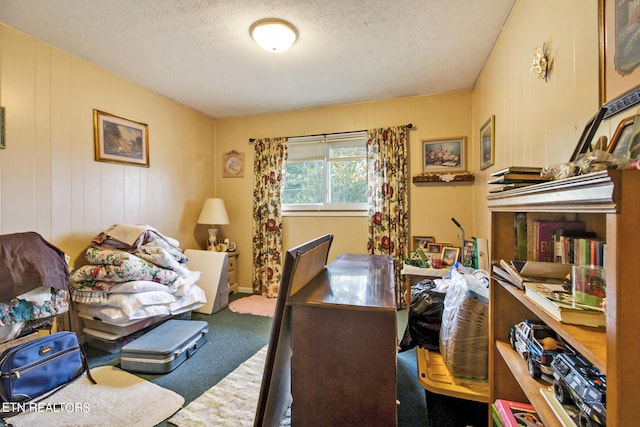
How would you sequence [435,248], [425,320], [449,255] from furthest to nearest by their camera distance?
[435,248]
[449,255]
[425,320]

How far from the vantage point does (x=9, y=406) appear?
1445 millimetres

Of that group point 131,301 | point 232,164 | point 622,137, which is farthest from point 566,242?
point 232,164

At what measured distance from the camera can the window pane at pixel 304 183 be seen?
353 cm

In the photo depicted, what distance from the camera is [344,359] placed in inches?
36.2

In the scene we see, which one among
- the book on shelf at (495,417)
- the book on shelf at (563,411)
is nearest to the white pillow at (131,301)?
the book on shelf at (495,417)

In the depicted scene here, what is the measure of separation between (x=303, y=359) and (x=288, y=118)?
3271mm

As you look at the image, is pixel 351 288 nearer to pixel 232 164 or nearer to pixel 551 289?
pixel 551 289

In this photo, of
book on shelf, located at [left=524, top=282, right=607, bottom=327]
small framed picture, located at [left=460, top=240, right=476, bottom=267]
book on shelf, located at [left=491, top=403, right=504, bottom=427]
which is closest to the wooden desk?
book on shelf, located at [left=524, top=282, right=607, bottom=327]

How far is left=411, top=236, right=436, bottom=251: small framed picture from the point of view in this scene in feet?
9.98

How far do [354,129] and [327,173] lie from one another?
2.17 feet

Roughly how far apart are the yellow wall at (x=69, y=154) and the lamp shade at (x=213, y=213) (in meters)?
0.35

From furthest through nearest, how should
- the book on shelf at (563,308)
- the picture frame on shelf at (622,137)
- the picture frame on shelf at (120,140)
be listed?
the picture frame on shelf at (120,140)
the picture frame on shelf at (622,137)
the book on shelf at (563,308)

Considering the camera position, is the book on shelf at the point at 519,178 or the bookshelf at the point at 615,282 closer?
the bookshelf at the point at 615,282

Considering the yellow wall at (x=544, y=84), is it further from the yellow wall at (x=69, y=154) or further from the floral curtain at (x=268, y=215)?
the yellow wall at (x=69, y=154)
